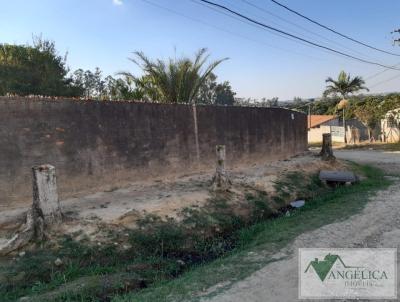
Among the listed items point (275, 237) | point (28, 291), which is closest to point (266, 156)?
point (275, 237)

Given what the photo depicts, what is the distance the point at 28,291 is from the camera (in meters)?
4.84

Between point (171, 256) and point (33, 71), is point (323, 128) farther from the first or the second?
point (171, 256)

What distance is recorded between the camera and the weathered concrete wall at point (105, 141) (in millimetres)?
7340

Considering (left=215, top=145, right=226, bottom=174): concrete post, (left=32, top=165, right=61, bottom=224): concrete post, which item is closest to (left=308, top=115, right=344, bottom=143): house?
(left=215, top=145, right=226, bottom=174): concrete post

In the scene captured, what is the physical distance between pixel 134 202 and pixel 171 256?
1.86 m

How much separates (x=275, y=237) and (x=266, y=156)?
331 inches

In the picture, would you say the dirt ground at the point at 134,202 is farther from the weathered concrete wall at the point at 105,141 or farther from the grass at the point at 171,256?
the weathered concrete wall at the point at 105,141

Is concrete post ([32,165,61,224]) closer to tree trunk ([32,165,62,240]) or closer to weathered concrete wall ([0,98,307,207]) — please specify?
tree trunk ([32,165,62,240])

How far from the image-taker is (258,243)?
6.20 m

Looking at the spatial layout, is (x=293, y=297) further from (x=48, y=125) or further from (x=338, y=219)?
(x=48, y=125)

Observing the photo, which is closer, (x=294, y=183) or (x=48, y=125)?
(x=48, y=125)

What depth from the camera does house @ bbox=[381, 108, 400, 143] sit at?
95.3 feet

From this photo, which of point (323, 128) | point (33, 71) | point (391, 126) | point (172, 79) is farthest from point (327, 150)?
point (323, 128)

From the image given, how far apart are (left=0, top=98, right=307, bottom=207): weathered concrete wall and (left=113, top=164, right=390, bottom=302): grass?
3.37 metres
